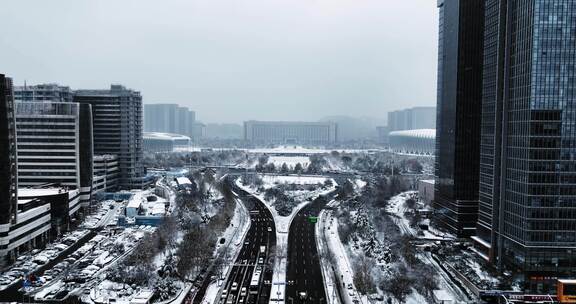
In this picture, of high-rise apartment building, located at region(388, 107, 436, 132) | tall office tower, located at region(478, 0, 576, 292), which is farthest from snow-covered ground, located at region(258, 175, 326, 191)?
high-rise apartment building, located at region(388, 107, 436, 132)

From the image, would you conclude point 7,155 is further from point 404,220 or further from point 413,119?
point 413,119

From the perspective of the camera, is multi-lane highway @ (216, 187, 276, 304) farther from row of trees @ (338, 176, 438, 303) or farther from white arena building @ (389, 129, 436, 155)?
white arena building @ (389, 129, 436, 155)

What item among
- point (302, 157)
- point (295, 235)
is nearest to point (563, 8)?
point (295, 235)

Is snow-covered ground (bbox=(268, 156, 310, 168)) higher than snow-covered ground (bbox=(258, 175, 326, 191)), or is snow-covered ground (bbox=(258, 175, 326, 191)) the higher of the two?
snow-covered ground (bbox=(268, 156, 310, 168))

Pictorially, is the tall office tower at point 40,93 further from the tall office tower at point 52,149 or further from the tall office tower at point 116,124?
the tall office tower at point 52,149

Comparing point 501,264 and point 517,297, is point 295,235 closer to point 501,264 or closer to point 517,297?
point 501,264

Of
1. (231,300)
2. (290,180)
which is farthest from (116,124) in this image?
(231,300)
